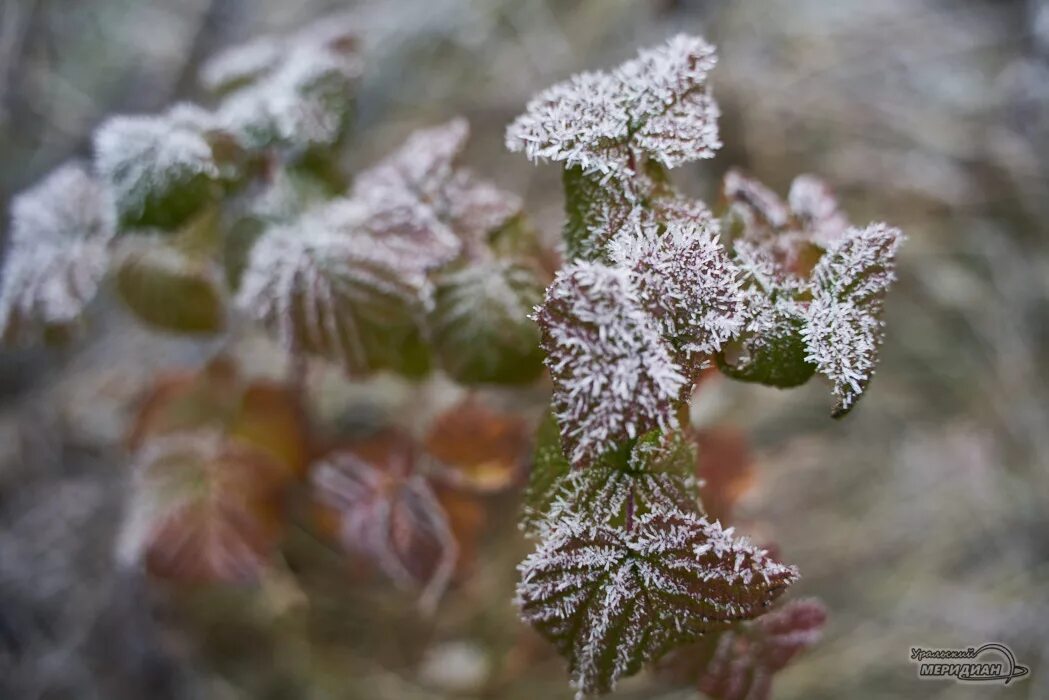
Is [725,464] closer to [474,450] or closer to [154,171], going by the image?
[474,450]

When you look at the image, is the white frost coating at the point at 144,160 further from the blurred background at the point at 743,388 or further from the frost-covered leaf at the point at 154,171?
the blurred background at the point at 743,388

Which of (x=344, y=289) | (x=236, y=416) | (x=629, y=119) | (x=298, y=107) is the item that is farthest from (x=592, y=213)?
(x=236, y=416)

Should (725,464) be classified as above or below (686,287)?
above

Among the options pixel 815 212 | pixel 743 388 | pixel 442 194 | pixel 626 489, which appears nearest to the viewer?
pixel 626 489

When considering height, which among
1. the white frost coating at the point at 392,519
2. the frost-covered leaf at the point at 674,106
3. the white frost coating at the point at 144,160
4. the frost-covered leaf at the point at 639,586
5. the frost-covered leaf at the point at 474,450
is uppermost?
the frost-covered leaf at the point at 674,106

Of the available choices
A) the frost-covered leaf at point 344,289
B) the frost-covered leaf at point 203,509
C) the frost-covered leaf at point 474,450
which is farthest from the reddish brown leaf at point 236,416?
the frost-covered leaf at point 344,289

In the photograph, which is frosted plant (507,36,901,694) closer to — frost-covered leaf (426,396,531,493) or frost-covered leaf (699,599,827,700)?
frost-covered leaf (699,599,827,700)
